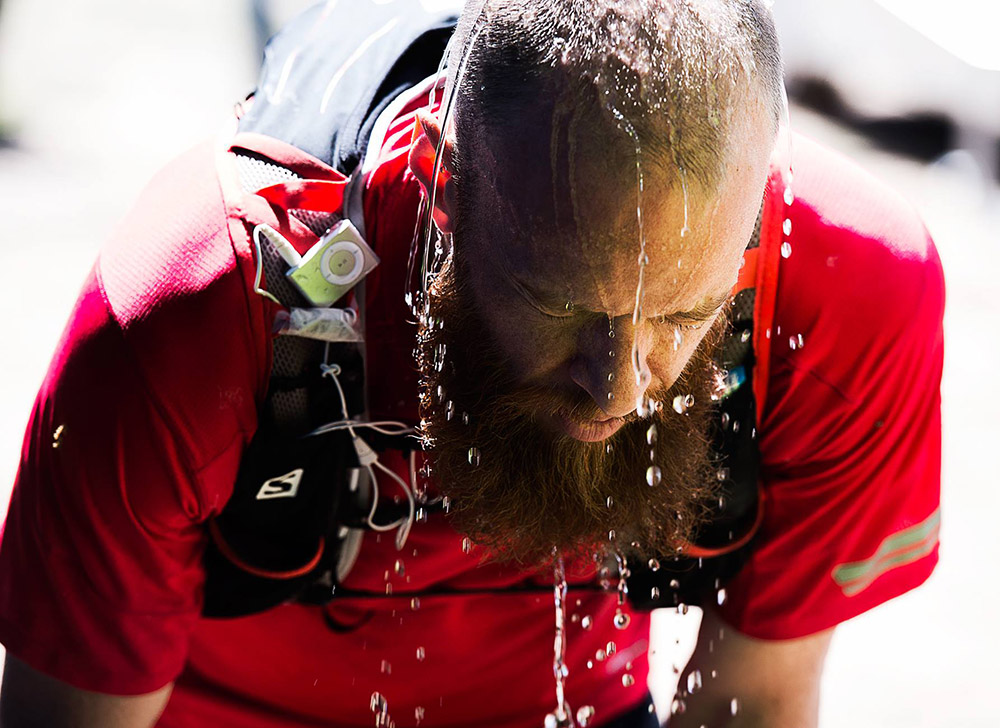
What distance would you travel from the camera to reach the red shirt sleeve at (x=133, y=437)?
47.7 inches

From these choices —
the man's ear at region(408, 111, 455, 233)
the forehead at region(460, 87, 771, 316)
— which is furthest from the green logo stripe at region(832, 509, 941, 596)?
the man's ear at region(408, 111, 455, 233)

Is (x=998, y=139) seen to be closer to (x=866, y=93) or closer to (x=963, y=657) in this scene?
(x=866, y=93)

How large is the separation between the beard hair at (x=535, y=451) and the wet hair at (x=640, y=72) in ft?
0.85

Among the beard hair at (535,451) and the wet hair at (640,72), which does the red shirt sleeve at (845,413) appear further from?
the wet hair at (640,72)

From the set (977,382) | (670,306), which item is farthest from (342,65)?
(977,382)

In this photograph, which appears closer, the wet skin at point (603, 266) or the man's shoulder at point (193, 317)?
the wet skin at point (603, 266)

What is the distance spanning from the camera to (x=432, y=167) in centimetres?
126

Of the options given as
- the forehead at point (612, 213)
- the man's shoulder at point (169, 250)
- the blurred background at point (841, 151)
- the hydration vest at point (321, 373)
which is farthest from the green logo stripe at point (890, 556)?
the blurred background at point (841, 151)

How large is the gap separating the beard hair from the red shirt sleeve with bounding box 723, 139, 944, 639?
10cm

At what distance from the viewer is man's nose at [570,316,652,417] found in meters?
1.16

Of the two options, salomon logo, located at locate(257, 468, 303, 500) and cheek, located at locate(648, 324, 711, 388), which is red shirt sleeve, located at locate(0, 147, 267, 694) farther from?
cheek, located at locate(648, 324, 711, 388)

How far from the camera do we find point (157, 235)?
125cm

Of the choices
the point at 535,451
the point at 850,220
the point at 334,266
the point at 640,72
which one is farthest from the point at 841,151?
the point at 640,72

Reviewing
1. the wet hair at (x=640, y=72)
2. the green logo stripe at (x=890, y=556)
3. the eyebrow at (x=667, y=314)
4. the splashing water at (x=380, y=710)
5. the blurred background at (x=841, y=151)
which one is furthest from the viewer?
the blurred background at (x=841, y=151)
